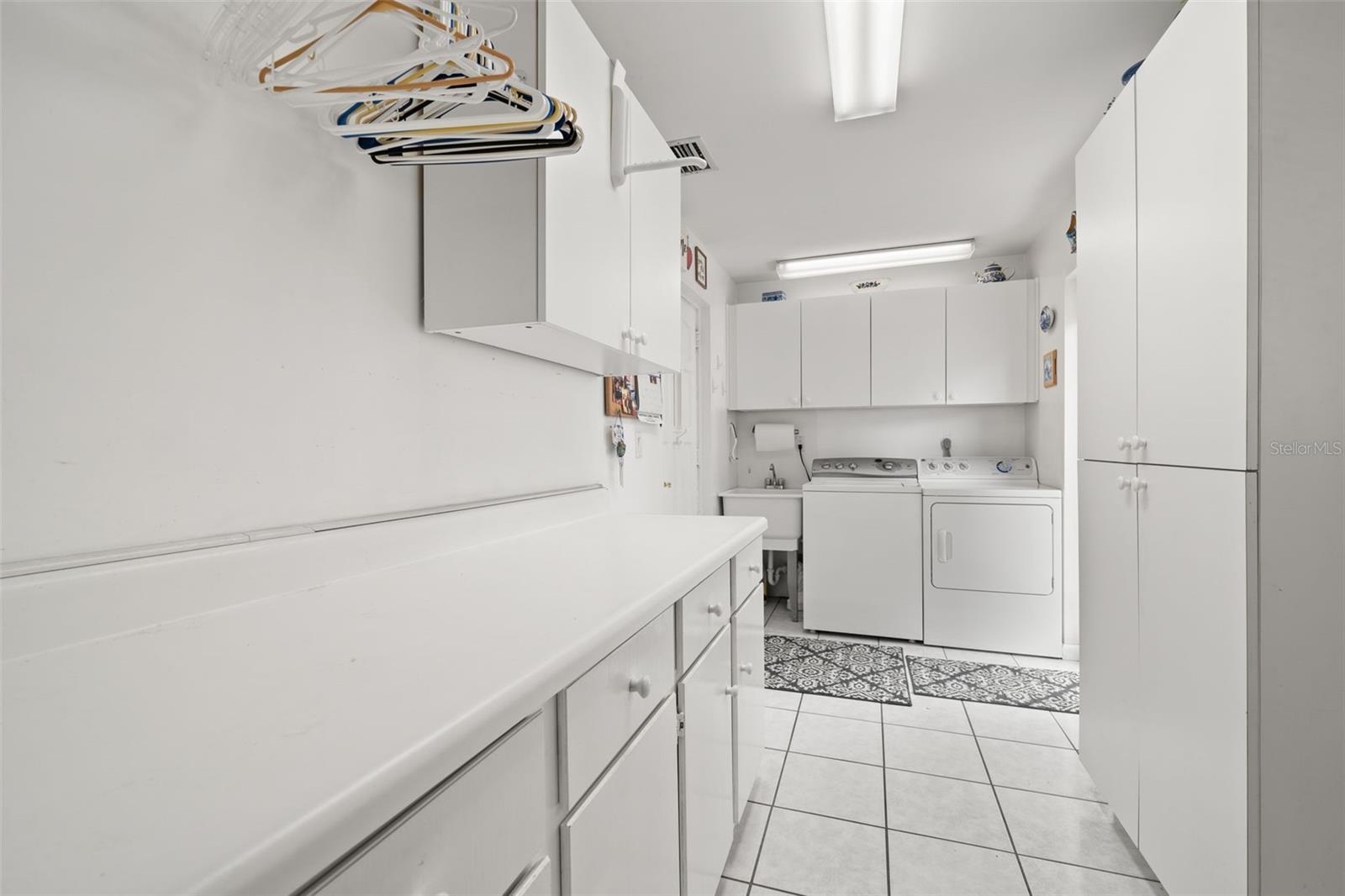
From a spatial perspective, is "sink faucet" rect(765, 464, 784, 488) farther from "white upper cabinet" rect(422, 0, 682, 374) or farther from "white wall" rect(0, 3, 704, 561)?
"white wall" rect(0, 3, 704, 561)

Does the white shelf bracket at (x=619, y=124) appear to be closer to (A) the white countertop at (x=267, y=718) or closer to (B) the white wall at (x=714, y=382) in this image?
(A) the white countertop at (x=267, y=718)

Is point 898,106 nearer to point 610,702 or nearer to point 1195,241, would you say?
point 1195,241

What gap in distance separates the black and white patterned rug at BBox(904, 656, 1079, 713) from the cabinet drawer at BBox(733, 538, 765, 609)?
142 cm

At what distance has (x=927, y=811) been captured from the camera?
184 centimetres

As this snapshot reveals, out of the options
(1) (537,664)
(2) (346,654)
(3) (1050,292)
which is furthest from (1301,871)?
(3) (1050,292)

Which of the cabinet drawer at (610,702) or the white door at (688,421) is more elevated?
the white door at (688,421)

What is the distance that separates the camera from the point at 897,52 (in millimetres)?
1820

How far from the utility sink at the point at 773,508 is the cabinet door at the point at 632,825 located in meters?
2.71

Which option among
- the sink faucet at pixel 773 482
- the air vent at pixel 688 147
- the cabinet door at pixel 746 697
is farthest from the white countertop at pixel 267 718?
the sink faucet at pixel 773 482

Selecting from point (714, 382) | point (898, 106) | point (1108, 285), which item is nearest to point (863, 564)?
point (714, 382)

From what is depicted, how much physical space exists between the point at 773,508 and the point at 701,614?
265 cm

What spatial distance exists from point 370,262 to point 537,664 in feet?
2.91

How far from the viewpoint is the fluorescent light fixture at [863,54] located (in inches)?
64.4

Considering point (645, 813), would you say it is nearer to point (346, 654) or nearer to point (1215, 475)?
point (346, 654)
